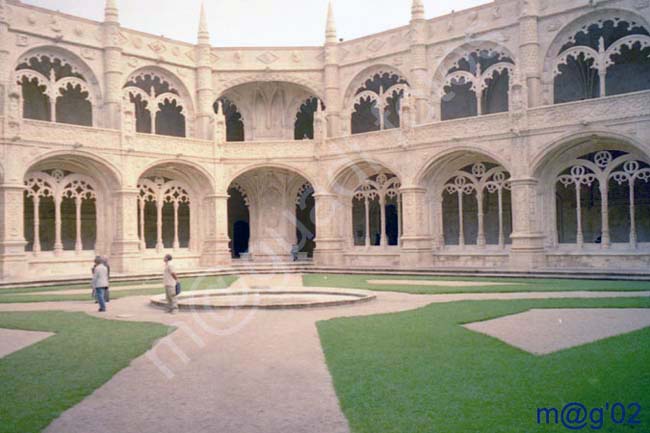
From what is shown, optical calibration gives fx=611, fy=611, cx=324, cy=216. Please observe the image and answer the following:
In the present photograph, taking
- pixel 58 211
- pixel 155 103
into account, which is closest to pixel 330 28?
pixel 155 103

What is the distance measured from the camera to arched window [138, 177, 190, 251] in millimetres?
26547

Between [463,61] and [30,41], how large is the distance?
1774 cm

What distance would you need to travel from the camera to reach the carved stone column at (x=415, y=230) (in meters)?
24.7

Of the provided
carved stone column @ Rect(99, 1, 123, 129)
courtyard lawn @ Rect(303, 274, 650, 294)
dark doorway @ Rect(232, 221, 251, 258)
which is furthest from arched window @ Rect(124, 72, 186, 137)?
courtyard lawn @ Rect(303, 274, 650, 294)

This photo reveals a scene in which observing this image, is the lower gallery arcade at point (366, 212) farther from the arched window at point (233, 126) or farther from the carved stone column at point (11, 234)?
the arched window at point (233, 126)

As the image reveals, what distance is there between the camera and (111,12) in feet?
83.3

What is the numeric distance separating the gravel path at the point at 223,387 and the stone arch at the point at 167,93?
59.3 feet

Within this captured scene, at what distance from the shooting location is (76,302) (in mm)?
15070

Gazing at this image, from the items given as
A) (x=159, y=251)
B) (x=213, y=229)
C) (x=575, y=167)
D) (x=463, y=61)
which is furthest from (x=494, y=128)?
(x=159, y=251)

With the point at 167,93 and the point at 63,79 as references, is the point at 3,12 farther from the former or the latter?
the point at 167,93

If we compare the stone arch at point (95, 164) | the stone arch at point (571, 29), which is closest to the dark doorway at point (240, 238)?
the stone arch at point (95, 164)

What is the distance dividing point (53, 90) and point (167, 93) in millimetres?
4811

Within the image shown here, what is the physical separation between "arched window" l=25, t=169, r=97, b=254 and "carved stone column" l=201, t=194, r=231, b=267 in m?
4.95

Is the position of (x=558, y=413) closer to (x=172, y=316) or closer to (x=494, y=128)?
(x=172, y=316)
